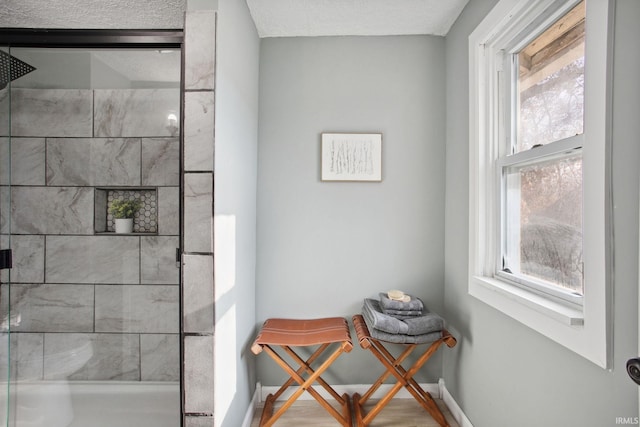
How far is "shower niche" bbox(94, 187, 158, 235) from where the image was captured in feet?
6.44

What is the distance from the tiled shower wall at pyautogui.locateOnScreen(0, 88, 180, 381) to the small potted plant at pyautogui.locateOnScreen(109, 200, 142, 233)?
64mm

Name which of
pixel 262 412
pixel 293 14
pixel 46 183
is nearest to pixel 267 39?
pixel 293 14

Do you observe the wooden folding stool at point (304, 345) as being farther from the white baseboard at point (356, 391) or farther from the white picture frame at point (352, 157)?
the white picture frame at point (352, 157)

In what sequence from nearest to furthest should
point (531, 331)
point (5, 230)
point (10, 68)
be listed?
1. point (531, 331)
2. point (10, 68)
3. point (5, 230)

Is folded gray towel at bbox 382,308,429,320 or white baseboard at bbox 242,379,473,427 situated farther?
white baseboard at bbox 242,379,473,427

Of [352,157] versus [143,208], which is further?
[352,157]

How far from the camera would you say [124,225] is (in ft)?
6.60

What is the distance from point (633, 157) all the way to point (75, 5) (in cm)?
238

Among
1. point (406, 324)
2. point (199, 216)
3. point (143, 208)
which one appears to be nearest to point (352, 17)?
point (199, 216)

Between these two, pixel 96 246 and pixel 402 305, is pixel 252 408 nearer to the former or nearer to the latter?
pixel 402 305

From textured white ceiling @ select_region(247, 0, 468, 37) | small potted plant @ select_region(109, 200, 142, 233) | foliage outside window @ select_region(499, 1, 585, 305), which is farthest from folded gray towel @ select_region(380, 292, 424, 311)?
textured white ceiling @ select_region(247, 0, 468, 37)

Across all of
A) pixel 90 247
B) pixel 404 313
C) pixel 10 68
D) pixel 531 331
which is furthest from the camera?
pixel 90 247

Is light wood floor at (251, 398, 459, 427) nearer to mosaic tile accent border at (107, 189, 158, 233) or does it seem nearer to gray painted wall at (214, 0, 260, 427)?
gray painted wall at (214, 0, 260, 427)

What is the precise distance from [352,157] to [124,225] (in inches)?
59.6
